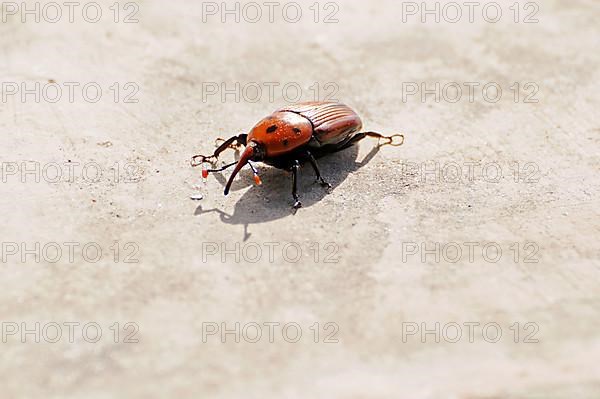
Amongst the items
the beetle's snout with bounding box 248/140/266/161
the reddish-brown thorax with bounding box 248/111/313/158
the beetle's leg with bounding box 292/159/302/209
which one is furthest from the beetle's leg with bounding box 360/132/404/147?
the beetle's snout with bounding box 248/140/266/161

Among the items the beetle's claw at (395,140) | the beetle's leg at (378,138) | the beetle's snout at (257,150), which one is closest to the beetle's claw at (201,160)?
the beetle's snout at (257,150)

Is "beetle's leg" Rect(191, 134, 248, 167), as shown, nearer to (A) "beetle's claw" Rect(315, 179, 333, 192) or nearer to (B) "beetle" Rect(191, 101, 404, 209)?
(B) "beetle" Rect(191, 101, 404, 209)

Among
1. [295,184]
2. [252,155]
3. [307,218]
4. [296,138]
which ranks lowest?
[307,218]

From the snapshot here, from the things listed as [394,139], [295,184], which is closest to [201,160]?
[295,184]

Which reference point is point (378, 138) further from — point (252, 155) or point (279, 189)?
point (252, 155)

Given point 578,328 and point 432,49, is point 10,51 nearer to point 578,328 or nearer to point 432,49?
point 432,49
